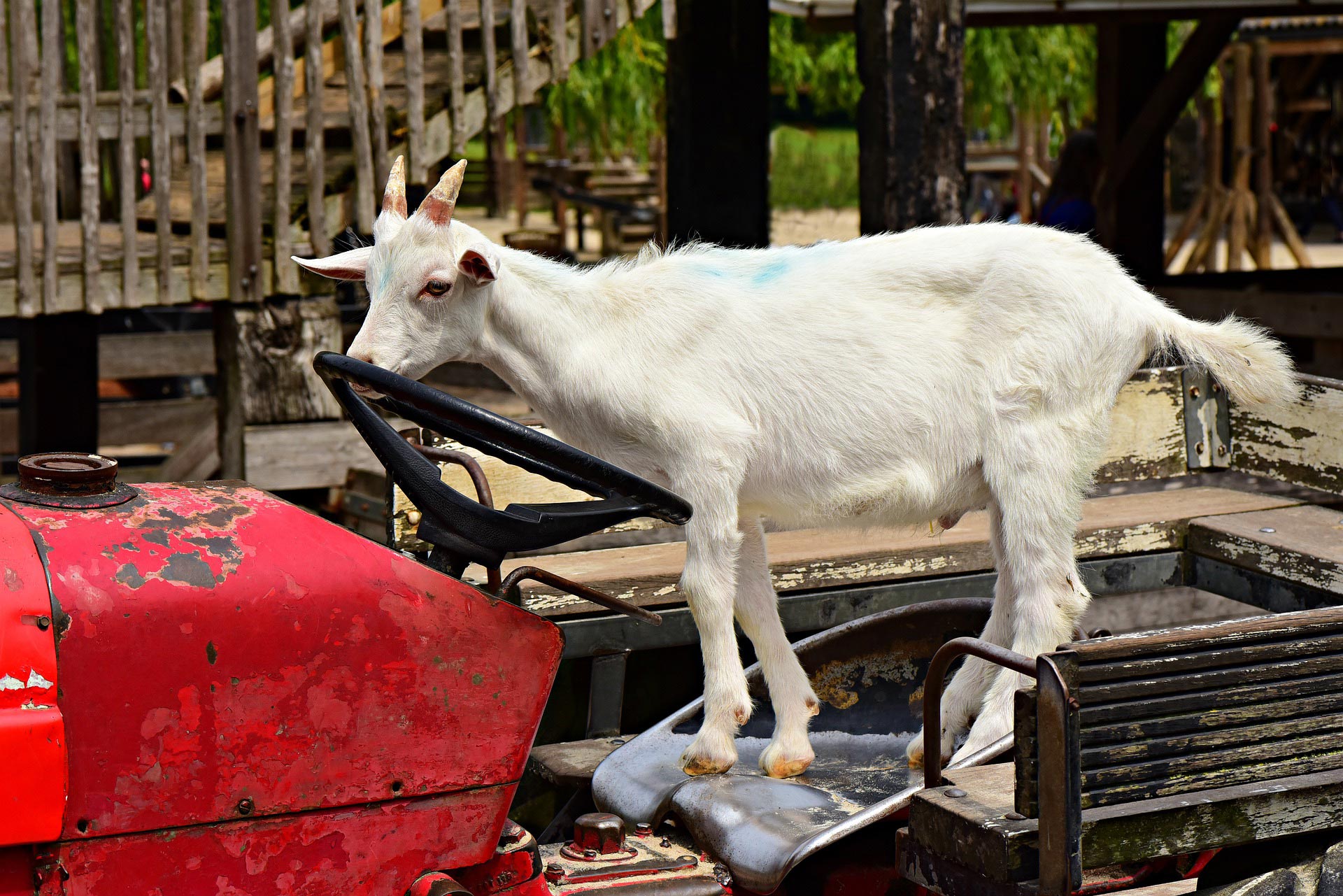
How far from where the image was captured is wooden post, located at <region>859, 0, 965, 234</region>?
17.9 ft

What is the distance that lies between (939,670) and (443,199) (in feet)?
3.97

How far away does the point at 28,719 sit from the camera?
208 centimetres

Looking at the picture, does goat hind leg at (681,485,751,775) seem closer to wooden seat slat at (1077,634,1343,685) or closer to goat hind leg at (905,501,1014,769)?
goat hind leg at (905,501,1014,769)

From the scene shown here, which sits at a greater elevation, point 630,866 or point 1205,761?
point 1205,761

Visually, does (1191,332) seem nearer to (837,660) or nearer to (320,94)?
(837,660)

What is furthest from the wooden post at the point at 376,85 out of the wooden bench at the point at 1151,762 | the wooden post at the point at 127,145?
the wooden bench at the point at 1151,762

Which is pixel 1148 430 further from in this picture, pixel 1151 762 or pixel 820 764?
pixel 1151 762

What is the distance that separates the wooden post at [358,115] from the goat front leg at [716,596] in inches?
119

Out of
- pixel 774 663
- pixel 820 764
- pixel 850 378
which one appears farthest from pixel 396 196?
pixel 820 764

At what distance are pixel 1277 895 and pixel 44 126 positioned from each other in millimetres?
4684

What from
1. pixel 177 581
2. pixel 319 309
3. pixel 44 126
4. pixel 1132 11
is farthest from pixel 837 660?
pixel 1132 11

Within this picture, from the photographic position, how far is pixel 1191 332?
10.3ft

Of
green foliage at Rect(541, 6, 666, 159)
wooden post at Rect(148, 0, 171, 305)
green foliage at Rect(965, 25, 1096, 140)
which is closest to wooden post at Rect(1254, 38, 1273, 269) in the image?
Answer: green foliage at Rect(965, 25, 1096, 140)

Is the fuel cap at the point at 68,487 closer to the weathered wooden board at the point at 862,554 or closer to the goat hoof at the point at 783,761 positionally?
the weathered wooden board at the point at 862,554
